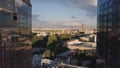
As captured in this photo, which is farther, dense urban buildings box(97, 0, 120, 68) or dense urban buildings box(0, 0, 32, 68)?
dense urban buildings box(97, 0, 120, 68)

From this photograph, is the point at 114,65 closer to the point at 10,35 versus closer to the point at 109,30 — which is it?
the point at 109,30

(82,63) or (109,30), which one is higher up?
(109,30)

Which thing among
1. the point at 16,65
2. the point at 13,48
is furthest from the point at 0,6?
the point at 16,65

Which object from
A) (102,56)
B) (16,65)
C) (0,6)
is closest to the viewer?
(0,6)

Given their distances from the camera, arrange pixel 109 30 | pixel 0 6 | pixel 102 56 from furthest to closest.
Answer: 1. pixel 102 56
2. pixel 109 30
3. pixel 0 6

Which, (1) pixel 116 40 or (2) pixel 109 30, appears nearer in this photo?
(1) pixel 116 40

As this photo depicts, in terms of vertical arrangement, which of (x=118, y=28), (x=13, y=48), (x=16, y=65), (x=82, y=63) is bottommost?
(x=82, y=63)

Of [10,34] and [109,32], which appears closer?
[10,34]

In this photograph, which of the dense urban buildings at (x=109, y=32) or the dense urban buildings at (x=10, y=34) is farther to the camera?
the dense urban buildings at (x=109, y=32)
